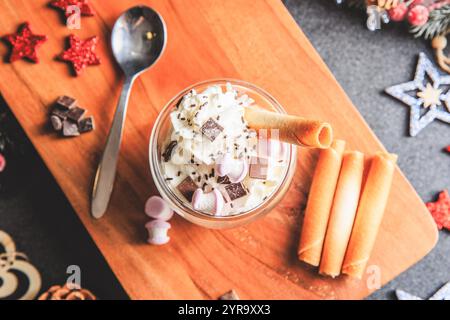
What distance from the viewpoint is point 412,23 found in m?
1.23

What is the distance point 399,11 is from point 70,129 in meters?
0.83

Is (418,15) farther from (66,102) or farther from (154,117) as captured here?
(66,102)

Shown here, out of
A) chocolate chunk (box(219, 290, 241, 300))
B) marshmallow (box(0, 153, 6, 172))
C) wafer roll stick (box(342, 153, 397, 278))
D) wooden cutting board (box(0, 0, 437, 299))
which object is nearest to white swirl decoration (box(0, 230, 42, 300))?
marshmallow (box(0, 153, 6, 172))

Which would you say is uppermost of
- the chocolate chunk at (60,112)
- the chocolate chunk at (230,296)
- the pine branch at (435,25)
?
the chocolate chunk at (60,112)

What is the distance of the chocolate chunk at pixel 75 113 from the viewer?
100 centimetres

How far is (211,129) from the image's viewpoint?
0.82 m

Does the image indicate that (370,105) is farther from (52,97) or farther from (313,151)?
(52,97)

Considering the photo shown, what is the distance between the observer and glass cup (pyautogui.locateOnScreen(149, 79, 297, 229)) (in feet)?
2.98

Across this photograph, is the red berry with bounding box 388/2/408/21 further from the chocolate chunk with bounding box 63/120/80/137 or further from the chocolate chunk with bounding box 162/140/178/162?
the chocolate chunk with bounding box 63/120/80/137

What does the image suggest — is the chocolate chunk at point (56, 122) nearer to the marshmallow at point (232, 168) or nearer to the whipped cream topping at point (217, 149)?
the whipped cream topping at point (217, 149)

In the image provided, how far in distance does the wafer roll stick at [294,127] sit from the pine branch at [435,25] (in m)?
0.61

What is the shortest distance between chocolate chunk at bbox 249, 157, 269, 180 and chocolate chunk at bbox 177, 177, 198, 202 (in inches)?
4.1

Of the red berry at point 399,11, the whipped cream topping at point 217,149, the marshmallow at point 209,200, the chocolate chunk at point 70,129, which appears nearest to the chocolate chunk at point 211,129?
the whipped cream topping at point 217,149

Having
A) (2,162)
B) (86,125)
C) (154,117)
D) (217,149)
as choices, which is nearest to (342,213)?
(217,149)
